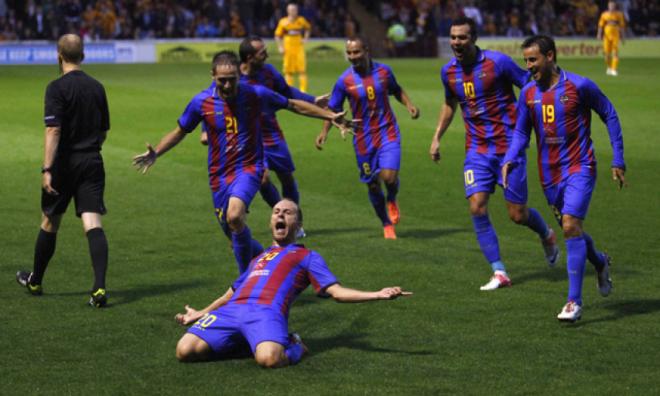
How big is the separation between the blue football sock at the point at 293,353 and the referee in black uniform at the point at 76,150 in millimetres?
2422

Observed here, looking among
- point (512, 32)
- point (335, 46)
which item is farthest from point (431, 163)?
point (512, 32)

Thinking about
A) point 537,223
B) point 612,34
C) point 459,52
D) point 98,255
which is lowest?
point 612,34

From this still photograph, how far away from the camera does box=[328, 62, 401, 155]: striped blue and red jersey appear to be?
1361cm

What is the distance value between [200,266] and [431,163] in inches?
330

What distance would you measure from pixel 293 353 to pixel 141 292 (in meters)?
2.96

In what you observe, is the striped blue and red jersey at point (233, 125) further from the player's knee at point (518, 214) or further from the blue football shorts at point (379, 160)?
the blue football shorts at point (379, 160)

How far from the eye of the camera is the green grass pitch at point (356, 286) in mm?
7727

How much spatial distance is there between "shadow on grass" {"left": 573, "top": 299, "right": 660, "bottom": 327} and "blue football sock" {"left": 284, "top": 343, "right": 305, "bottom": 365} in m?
2.35

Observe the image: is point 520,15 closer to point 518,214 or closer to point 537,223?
point 537,223

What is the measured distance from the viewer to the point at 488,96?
11.2m

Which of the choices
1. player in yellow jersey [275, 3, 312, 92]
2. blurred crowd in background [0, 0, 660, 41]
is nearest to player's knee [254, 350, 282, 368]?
player in yellow jersey [275, 3, 312, 92]

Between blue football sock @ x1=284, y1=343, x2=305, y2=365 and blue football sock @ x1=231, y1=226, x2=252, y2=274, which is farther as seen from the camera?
blue football sock @ x1=231, y1=226, x2=252, y2=274

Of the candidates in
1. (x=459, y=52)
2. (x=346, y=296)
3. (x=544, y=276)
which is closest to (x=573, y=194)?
(x=544, y=276)

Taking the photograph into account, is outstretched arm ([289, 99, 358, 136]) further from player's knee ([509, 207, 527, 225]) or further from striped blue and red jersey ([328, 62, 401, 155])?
striped blue and red jersey ([328, 62, 401, 155])
